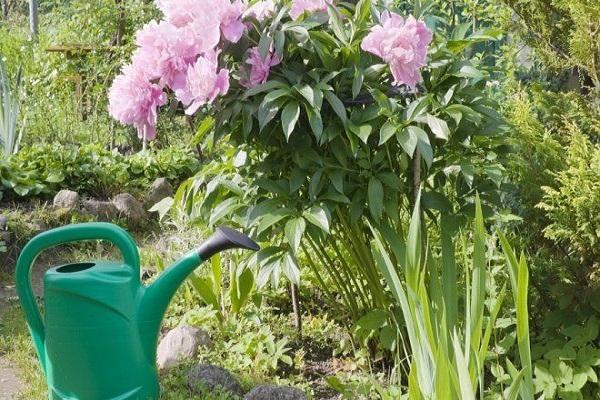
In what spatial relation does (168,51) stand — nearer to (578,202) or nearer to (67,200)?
(578,202)

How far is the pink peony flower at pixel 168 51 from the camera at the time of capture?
245cm

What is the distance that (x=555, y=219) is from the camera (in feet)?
8.92

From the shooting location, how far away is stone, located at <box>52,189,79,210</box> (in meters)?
5.28

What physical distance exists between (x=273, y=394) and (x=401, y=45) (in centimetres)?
114

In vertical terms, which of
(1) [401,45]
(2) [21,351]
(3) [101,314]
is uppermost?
(1) [401,45]

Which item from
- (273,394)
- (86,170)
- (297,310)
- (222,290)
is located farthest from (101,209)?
(273,394)

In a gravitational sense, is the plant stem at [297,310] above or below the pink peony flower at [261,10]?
below

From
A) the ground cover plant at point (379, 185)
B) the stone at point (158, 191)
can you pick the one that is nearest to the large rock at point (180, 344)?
the ground cover plant at point (379, 185)

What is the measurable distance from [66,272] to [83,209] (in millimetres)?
2979

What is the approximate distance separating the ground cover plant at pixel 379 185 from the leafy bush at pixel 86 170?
6.53 ft

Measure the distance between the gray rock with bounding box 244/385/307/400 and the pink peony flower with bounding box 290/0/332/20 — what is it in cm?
116

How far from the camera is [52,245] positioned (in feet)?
8.05

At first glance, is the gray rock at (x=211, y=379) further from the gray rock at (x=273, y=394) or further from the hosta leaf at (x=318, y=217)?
the hosta leaf at (x=318, y=217)

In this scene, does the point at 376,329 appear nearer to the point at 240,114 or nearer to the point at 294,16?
the point at 240,114
